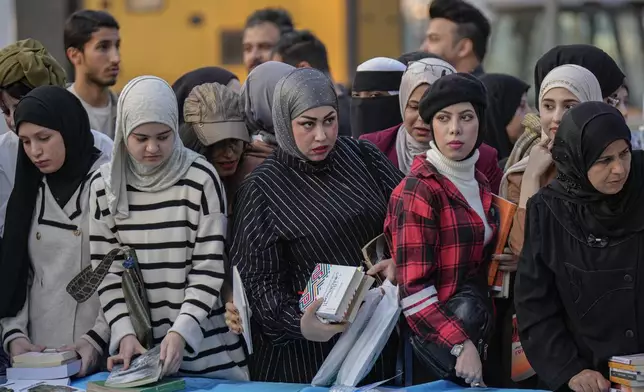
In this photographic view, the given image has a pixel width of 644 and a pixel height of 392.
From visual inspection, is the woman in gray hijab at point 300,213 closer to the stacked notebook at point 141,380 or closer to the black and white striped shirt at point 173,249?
the black and white striped shirt at point 173,249

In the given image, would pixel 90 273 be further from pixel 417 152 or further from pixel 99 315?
pixel 417 152

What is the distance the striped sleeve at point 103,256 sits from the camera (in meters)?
4.25

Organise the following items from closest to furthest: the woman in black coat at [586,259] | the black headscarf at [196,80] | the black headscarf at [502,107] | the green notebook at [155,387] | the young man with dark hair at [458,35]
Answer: the woman in black coat at [586,259] < the green notebook at [155,387] < the black headscarf at [196,80] < the black headscarf at [502,107] < the young man with dark hair at [458,35]

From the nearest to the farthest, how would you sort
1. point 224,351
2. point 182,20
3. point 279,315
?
point 279,315 < point 224,351 < point 182,20

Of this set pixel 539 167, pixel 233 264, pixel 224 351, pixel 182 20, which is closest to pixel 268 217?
pixel 233 264

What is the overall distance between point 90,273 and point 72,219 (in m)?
0.25

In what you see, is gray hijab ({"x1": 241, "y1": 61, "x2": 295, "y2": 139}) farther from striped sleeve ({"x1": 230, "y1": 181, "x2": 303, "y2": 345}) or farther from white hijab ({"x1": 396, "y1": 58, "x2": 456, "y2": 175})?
striped sleeve ({"x1": 230, "y1": 181, "x2": 303, "y2": 345})

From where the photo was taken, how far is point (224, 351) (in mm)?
4332

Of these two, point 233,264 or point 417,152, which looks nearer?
point 233,264

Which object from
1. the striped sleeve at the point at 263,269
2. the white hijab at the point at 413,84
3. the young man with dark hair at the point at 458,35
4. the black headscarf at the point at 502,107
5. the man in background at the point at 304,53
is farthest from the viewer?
the young man with dark hair at the point at 458,35

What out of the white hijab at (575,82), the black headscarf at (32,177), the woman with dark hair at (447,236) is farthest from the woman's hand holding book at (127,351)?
the white hijab at (575,82)

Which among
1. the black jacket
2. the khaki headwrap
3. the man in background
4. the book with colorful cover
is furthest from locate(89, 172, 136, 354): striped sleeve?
the man in background

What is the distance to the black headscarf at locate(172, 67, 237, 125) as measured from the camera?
206 inches

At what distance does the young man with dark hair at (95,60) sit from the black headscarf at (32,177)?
4.35 feet
